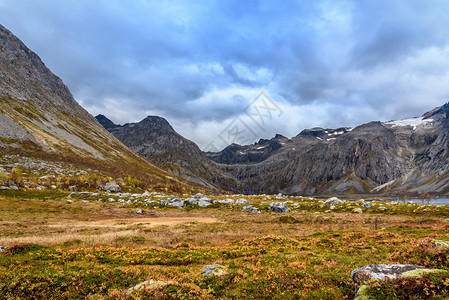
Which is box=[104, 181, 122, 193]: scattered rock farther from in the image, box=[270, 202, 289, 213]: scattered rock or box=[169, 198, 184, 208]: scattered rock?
Result: box=[270, 202, 289, 213]: scattered rock

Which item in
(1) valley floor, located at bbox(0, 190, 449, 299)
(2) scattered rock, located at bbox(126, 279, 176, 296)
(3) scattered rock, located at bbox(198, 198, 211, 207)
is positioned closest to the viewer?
(2) scattered rock, located at bbox(126, 279, 176, 296)

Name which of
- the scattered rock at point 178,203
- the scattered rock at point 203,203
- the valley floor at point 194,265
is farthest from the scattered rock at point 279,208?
the scattered rock at point 178,203

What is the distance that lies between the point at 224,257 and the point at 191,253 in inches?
124

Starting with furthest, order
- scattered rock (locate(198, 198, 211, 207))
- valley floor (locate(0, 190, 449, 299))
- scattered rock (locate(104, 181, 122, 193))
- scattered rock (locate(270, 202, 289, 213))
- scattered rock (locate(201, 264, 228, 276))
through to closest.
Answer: scattered rock (locate(104, 181, 122, 193)), scattered rock (locate(198, 198, 211, 207)), scattered rock (locate(270, 202, 289, 213)), scattered rock (locate(201, 264, 228, 276)), valley floor (locate(0, 190, 449, 299))

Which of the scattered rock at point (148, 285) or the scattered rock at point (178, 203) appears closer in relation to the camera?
the scattered rock at point (148, 285)

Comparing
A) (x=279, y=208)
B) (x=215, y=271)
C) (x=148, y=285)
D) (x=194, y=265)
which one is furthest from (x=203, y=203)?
(x=148, y=285)

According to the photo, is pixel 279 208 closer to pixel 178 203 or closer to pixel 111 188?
pixel 178 203

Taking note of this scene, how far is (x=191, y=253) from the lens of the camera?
21.1m

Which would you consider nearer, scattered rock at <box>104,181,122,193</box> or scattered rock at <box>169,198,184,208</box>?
scattered rock at <box>169,198,184,208</box>

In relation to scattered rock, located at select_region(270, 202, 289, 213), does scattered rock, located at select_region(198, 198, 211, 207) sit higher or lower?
lower

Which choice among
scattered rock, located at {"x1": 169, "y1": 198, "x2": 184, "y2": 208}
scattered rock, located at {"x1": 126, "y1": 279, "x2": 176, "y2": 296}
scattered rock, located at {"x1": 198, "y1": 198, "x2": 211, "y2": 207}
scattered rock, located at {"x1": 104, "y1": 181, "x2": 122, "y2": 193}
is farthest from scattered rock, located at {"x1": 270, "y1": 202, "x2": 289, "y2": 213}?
scattered rock, located at {"x1": 104, "y1": 181, "x2": 122, "y2": 193}

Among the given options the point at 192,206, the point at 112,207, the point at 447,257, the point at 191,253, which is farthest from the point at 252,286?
the point at 112,207

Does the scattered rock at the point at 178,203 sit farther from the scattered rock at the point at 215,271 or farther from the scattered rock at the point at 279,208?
the scattered rock at the point at 215,271

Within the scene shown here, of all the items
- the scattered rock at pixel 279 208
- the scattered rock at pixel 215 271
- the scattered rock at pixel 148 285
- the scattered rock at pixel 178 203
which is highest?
the scattered rock at pixel 148 285
